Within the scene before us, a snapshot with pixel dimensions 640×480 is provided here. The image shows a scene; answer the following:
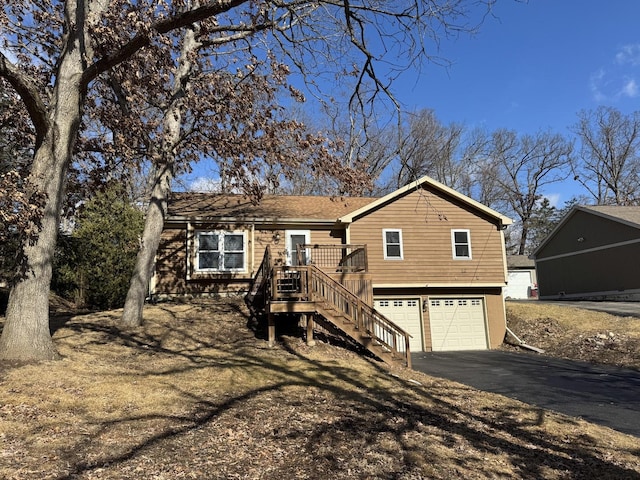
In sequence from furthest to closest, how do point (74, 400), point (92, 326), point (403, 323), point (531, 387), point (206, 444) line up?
point (403, 323)
point (92, 326)
point (531, 387)
point (74, 400)
point (206, 444)

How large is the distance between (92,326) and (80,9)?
24.2 feet

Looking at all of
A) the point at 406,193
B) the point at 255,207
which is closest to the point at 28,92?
the point at 255,207

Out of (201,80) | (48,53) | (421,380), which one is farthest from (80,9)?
(421,380)

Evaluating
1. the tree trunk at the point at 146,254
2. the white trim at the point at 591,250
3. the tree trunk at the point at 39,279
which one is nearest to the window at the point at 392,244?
the tree trunk at the point at 146,254

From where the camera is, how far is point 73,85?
7492mm

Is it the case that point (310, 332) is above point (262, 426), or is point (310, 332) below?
above

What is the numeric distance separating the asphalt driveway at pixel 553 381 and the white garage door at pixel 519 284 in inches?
907

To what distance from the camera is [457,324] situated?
54.5ft

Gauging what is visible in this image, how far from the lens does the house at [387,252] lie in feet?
50.7

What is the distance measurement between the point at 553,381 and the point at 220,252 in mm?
10688

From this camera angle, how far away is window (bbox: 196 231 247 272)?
1552cm

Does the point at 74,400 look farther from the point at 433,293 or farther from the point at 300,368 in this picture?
the point at 433,293

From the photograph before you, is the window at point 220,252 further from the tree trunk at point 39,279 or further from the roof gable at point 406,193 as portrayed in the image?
the tree trunk at point 39,279

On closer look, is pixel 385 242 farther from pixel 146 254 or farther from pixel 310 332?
pixel 146 254
